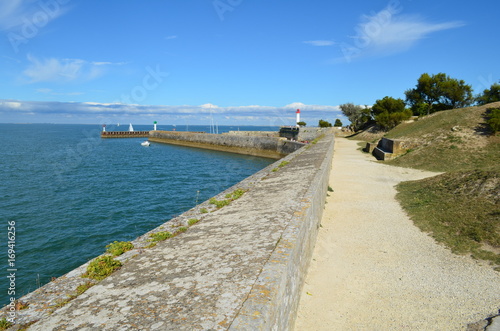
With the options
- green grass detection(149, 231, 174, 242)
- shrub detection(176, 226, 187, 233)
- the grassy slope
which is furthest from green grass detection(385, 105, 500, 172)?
green grass detection(149, 231, 174, 242)

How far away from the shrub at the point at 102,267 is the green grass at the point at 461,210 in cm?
A: 702

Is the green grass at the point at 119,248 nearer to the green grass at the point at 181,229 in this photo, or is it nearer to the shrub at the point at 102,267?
the shrub at the point at 102,267

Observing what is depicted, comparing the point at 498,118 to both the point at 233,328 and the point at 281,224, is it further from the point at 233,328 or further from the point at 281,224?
the point at 233,328

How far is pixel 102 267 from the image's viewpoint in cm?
397

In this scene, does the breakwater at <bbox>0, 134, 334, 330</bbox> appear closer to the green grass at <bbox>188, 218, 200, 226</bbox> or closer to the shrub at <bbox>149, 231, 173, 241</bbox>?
the shrub at <bbox>149, 231, 173, 241</bbox>

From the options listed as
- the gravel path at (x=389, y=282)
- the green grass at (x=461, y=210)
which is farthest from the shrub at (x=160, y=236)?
the green grass at (x=461, y=210)

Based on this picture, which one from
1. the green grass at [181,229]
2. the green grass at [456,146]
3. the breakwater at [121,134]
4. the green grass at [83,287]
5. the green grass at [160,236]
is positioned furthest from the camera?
the breakwater at [121,134]

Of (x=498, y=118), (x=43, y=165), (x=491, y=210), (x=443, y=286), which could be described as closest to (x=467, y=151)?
(x=498, y=118)

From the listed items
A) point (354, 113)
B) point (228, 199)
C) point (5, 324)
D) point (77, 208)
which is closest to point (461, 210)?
point (228, 199)

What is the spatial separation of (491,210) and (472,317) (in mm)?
5122

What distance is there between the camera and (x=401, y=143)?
23.9 metres

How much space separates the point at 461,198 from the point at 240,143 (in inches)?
1532

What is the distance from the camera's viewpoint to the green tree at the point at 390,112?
4378 cm

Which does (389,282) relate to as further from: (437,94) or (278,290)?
(437,94)
